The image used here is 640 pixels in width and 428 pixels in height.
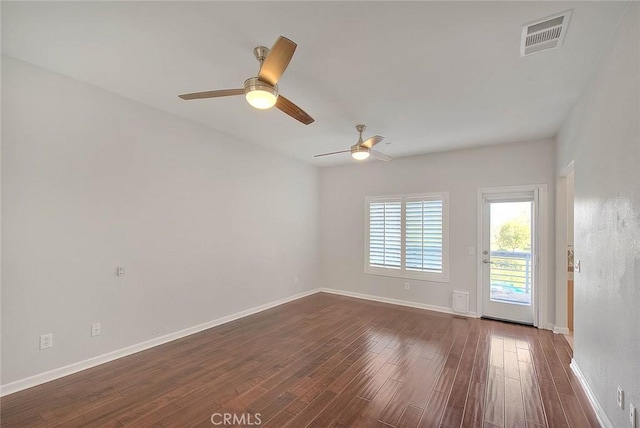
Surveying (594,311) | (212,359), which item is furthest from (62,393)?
(594,311)

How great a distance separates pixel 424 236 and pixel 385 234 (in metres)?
0.79

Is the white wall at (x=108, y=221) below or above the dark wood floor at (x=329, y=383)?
above

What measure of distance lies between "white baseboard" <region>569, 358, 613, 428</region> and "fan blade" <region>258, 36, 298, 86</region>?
3445mm

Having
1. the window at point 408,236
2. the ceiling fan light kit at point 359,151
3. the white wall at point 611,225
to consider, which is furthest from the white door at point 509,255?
the ceiling fan light kit at point 359,151

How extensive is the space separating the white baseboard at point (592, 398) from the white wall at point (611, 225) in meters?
0.06

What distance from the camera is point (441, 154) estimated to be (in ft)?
17.2

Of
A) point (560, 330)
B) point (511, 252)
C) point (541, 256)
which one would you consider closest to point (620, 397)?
point (560, 330)

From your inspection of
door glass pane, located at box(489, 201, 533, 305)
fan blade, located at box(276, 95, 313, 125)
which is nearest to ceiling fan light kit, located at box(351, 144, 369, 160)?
fan blade, located at box(276, 95, 313, 125)

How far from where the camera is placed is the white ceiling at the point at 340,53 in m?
1.86

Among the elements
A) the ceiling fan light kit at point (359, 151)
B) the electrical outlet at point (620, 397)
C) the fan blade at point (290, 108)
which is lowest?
the electrical outlet at point (620, 397)

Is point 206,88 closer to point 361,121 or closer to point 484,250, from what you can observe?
point 361,121

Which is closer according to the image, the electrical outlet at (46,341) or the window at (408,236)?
the electrical outlet at (46,341)

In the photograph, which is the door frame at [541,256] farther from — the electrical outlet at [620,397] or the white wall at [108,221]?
the white wall at [108,221]

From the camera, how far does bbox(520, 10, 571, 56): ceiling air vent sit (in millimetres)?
1879
